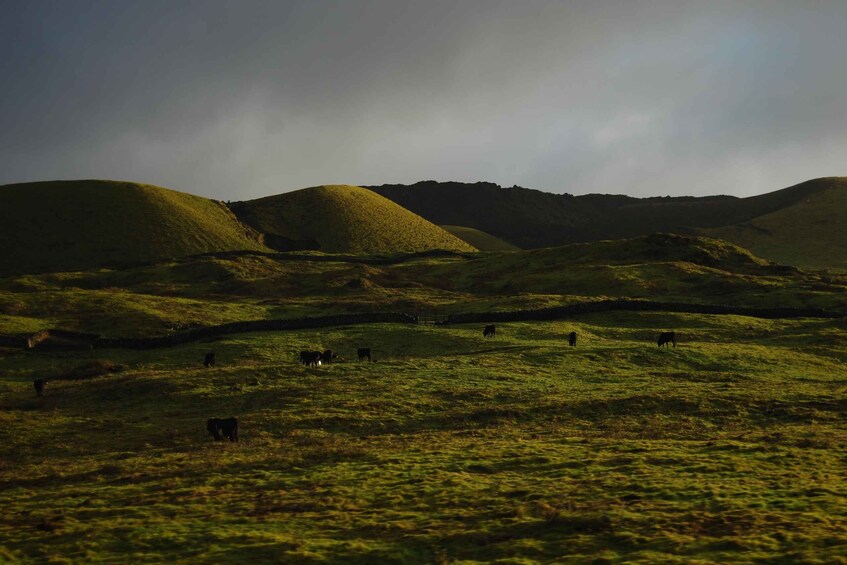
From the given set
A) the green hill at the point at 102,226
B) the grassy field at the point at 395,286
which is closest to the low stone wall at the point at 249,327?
the grassy field at the point at 395,286

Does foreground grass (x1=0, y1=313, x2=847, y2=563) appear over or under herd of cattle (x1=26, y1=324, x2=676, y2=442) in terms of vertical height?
under

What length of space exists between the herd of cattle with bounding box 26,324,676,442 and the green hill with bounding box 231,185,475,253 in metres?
112

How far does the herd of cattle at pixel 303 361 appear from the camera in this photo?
30.2 meters

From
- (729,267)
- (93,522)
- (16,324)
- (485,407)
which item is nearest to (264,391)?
(485,407)

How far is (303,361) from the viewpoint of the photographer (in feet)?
151

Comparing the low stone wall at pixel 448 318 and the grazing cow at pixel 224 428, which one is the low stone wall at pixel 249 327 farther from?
the grazing cow at pixel 224 428

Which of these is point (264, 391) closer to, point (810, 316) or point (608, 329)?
point (608, 329)

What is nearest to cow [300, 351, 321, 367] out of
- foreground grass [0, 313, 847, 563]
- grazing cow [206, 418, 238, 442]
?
foreground grass [0, 313, 847, 563]

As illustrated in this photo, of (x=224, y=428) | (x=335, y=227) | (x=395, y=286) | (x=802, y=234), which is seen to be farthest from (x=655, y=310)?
(x=802, y=234)

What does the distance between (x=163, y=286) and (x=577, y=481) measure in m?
93.9

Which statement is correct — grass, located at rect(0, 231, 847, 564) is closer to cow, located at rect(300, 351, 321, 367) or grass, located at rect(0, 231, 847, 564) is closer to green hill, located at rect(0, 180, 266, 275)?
cow, located at rect(300, 351, 321, 367)

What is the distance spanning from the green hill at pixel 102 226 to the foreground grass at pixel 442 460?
94252 mm

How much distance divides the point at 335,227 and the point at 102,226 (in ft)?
169

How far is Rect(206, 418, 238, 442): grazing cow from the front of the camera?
30.1 metres
